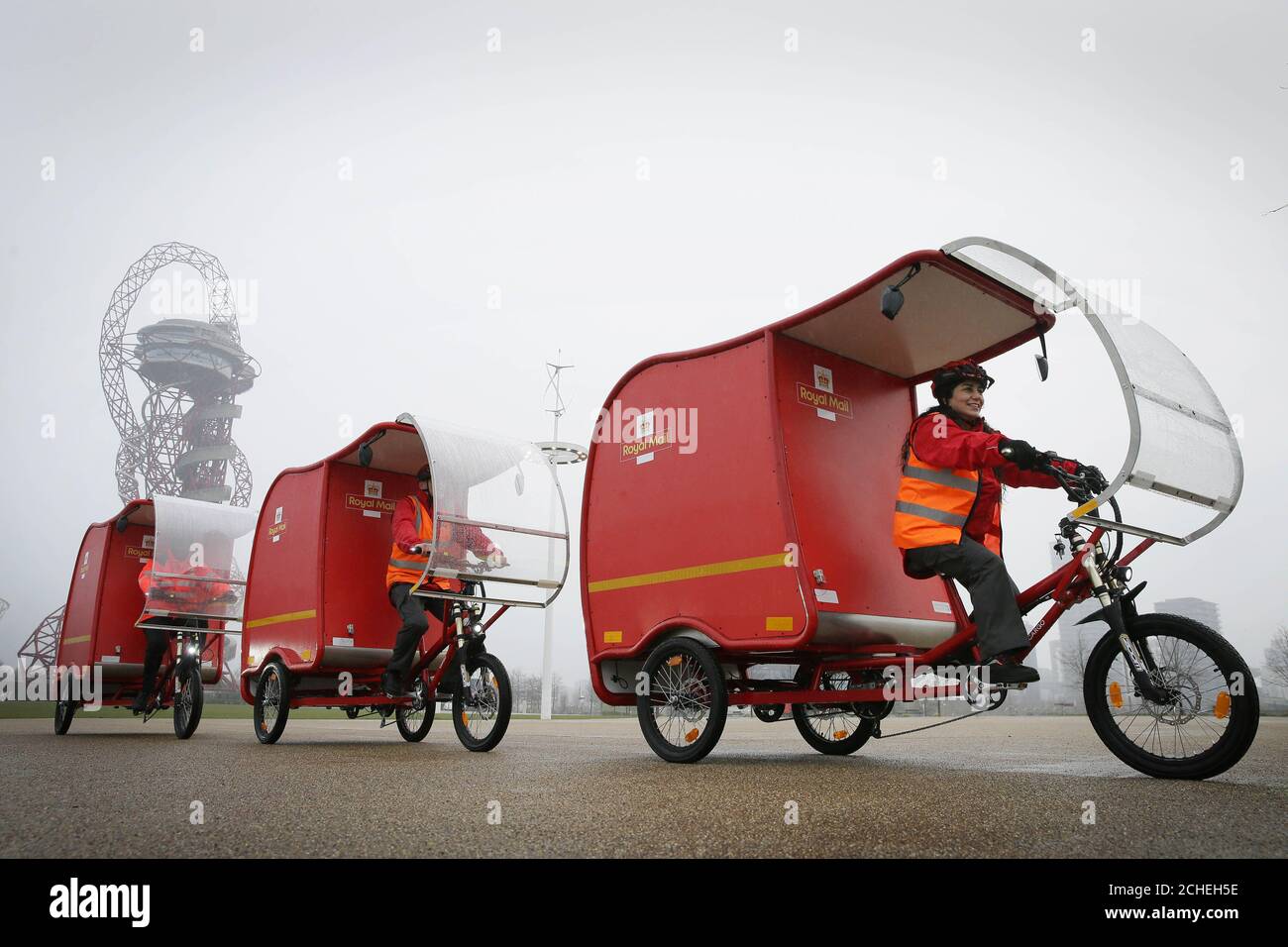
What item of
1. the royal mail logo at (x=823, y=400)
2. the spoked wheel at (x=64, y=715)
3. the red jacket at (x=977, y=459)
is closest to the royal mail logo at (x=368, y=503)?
the spoked wheel at (x=64, y=715)

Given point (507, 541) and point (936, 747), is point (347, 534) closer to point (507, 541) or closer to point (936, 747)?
point (507, 541)

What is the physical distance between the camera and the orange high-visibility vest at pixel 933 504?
4.80 metres

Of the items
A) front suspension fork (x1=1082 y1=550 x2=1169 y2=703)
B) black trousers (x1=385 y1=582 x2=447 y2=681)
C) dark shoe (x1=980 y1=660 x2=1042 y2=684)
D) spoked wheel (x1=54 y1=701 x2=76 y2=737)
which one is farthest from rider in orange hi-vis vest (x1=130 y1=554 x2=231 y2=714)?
front suspension fork (x1=1082 y1=550 x2=1169 y2=703)

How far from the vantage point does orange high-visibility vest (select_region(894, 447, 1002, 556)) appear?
480 centimetres

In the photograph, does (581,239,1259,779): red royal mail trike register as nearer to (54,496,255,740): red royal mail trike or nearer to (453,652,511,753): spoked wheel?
(453,652,511,753): spoked wheel

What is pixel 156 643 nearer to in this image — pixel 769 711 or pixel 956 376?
pixel 769 711

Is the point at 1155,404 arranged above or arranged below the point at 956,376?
below

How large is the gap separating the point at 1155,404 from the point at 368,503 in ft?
22.8

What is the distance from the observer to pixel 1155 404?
430 centimetres

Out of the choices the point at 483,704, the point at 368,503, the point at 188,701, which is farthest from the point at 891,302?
the point at 188,701

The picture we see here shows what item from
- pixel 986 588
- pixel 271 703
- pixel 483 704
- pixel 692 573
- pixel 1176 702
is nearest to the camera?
pixel 1176 702

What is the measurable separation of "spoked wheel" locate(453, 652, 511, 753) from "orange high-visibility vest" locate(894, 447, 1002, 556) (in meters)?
3.36
